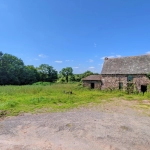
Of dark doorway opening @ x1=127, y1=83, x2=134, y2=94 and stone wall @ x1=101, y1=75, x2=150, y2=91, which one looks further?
dark doorway opening @ x1=127, y1=83, x2=134, y2=94

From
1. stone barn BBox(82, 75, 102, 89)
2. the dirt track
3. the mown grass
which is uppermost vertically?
stone barn BBox(82, 75, 102, 89)

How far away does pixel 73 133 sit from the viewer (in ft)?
18.2

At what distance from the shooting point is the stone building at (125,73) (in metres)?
18.6

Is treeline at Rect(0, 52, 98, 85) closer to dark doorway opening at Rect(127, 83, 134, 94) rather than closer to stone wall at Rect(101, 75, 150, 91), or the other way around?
stone wall at Rect(101, 75, 150, 91)

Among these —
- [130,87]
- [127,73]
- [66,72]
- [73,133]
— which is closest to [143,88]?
→ [130,87]

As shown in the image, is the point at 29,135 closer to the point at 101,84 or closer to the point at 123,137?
the point at 123,137

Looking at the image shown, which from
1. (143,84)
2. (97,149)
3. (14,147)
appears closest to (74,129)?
(97,149)

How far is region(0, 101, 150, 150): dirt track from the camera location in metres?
4.52

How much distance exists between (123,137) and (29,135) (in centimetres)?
385

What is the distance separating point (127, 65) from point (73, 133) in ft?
59.4

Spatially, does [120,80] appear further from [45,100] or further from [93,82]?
[45,100]

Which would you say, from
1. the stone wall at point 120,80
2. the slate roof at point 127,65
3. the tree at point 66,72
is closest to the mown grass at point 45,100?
the stone wall at point 120,80

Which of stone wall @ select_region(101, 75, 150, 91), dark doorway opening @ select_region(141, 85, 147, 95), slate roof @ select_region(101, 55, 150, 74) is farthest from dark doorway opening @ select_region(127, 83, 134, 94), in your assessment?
slate roof @ select_region(101, 55, 150, 74)

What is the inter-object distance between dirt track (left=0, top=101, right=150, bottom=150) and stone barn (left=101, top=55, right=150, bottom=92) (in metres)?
12.4
